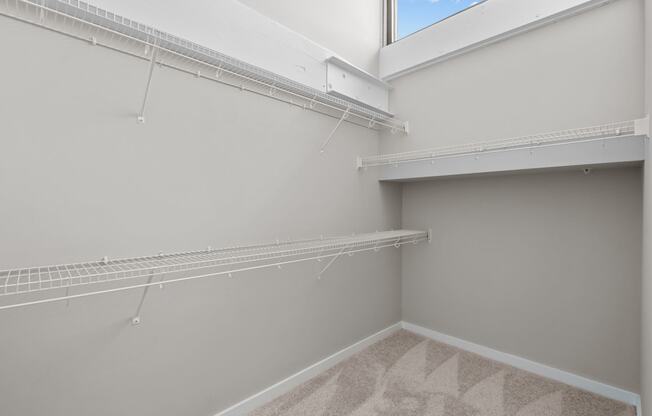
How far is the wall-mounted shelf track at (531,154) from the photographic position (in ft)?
4.34

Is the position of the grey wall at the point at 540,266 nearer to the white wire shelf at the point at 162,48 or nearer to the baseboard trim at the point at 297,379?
the baseboard trim at the point at 297,379

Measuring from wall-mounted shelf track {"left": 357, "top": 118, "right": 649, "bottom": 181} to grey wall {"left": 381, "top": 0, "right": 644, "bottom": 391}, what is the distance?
116 millimetres

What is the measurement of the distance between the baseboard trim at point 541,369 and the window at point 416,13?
2.12 metres

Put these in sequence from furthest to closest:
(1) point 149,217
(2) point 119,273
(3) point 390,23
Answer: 1. (3) point 390,23
2. (1) point 149,217
3. (2) point 119,273

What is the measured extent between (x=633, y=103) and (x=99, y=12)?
2.13m

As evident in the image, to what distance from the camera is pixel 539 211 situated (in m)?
1.75

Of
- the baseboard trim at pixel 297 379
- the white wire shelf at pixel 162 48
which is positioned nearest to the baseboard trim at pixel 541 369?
the baseboard trim at pixel 297 379

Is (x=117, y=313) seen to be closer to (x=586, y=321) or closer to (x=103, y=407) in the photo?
(x=103, y=407)

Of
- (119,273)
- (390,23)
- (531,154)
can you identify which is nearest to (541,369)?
(531,154)

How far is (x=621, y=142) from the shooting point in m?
1.33

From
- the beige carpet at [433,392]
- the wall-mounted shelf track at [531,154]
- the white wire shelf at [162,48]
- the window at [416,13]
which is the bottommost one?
the beige carpet at [433,392]

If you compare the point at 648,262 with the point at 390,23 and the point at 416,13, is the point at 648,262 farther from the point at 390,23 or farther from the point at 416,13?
the point at 390,23

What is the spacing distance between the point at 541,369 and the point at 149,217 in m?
2.17

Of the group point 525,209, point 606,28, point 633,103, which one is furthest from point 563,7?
point 525,209
